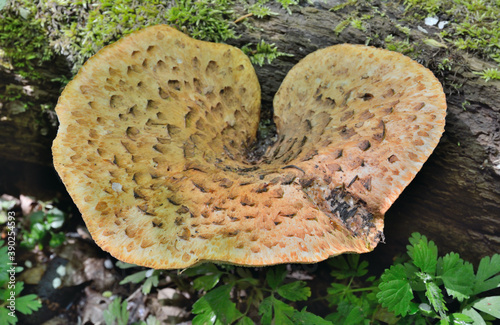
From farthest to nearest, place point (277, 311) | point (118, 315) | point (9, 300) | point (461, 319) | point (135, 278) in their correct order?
point (135, 278)
point (118, 315)
point (9, 300)
point (277, 311)
point (461, 319)

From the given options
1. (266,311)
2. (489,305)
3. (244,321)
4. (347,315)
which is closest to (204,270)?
(244,321)

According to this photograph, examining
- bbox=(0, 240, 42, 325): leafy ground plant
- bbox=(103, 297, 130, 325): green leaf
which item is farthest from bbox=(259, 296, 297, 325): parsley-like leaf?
bbox=(0, 240, 42, 325): leafy ground plant

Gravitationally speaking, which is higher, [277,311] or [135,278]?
[277,311]

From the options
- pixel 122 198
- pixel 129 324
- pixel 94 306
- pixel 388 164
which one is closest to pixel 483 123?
pixel 388 164

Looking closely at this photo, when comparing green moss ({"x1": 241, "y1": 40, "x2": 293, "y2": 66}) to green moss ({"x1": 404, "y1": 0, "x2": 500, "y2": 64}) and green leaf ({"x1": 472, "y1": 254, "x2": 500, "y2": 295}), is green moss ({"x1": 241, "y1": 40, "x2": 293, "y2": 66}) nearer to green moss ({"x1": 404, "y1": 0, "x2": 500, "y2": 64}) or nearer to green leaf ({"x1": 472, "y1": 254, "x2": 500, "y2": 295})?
green moss ({"x1": 404, "y1": 0, "x2": 500, "y2": 64})

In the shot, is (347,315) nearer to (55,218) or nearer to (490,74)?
(490,74)

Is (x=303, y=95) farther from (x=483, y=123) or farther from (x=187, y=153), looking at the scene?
(x=483, y=123)

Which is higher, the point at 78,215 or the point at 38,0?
the point at 38,0
